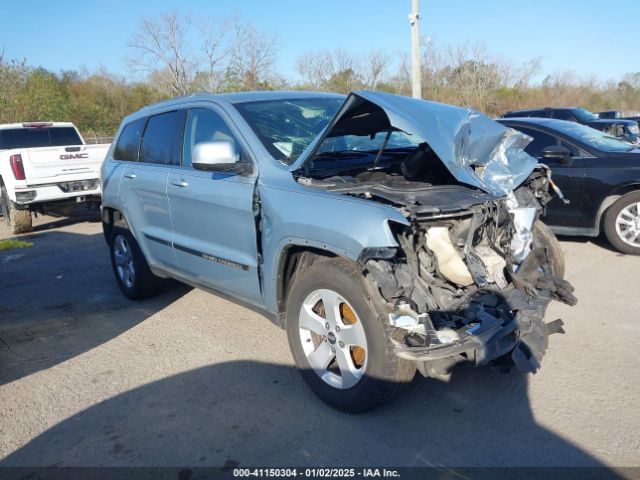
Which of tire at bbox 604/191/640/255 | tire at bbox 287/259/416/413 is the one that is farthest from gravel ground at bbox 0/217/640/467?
tire at bbox 604/191/640/255

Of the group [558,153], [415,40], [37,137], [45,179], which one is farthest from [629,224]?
[415,40]

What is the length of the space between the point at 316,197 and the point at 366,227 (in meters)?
0.48

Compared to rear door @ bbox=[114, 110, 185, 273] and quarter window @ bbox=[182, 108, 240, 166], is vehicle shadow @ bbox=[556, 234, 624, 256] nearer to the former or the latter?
quarter window @ bbox=[182, 108, 240, 166]

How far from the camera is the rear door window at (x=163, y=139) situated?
457 centimetres

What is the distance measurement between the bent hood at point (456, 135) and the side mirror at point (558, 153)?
8.62 feet

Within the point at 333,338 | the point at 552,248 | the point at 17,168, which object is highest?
the point at 17,168

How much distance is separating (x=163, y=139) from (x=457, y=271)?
3023 mm

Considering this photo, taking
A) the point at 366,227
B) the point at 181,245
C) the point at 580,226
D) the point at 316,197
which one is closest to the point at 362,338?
the point at 366,227

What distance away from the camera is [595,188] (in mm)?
6359

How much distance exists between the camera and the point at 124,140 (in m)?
5.64

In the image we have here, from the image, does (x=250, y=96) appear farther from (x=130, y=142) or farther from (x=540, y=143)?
(x=540, y=143)

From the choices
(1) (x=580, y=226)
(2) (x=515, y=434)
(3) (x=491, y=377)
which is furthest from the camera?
(1) (x=580, y=226)

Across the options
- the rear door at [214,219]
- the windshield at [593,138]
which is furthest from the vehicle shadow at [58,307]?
the windshield at [593,138]

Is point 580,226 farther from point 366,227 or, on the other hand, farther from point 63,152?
point 63,152
